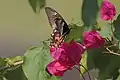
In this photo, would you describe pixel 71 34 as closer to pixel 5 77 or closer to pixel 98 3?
pixel 98 3

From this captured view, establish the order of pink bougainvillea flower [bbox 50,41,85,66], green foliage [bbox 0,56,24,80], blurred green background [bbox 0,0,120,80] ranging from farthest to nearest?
blurred green background [bbox 0,0,120,80] < green foliage [bbox 0,56,24,80] < pink bougainvillea flower [bbox 50,41,85,66]

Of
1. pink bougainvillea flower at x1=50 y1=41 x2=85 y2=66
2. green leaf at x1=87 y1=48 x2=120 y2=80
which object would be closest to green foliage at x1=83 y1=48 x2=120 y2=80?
green leaf at x1=87 y1=48 x2=120 y2=80

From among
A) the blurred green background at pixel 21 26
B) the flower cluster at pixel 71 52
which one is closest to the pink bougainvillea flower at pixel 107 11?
the flower cluster at pixel 71 52

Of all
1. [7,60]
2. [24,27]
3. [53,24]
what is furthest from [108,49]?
[24,27]

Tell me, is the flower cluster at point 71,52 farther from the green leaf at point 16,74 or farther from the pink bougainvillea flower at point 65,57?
the green leaf at point 16,74

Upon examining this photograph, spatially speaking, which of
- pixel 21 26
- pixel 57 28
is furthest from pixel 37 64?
pixel 21 26

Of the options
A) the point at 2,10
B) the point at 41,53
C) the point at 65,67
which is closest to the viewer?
the point at 65,67

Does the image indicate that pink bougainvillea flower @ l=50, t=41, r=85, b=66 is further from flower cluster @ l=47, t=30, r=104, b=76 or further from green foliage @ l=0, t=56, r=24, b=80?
green foliage @ l=0, t=56, r=24, b=80
